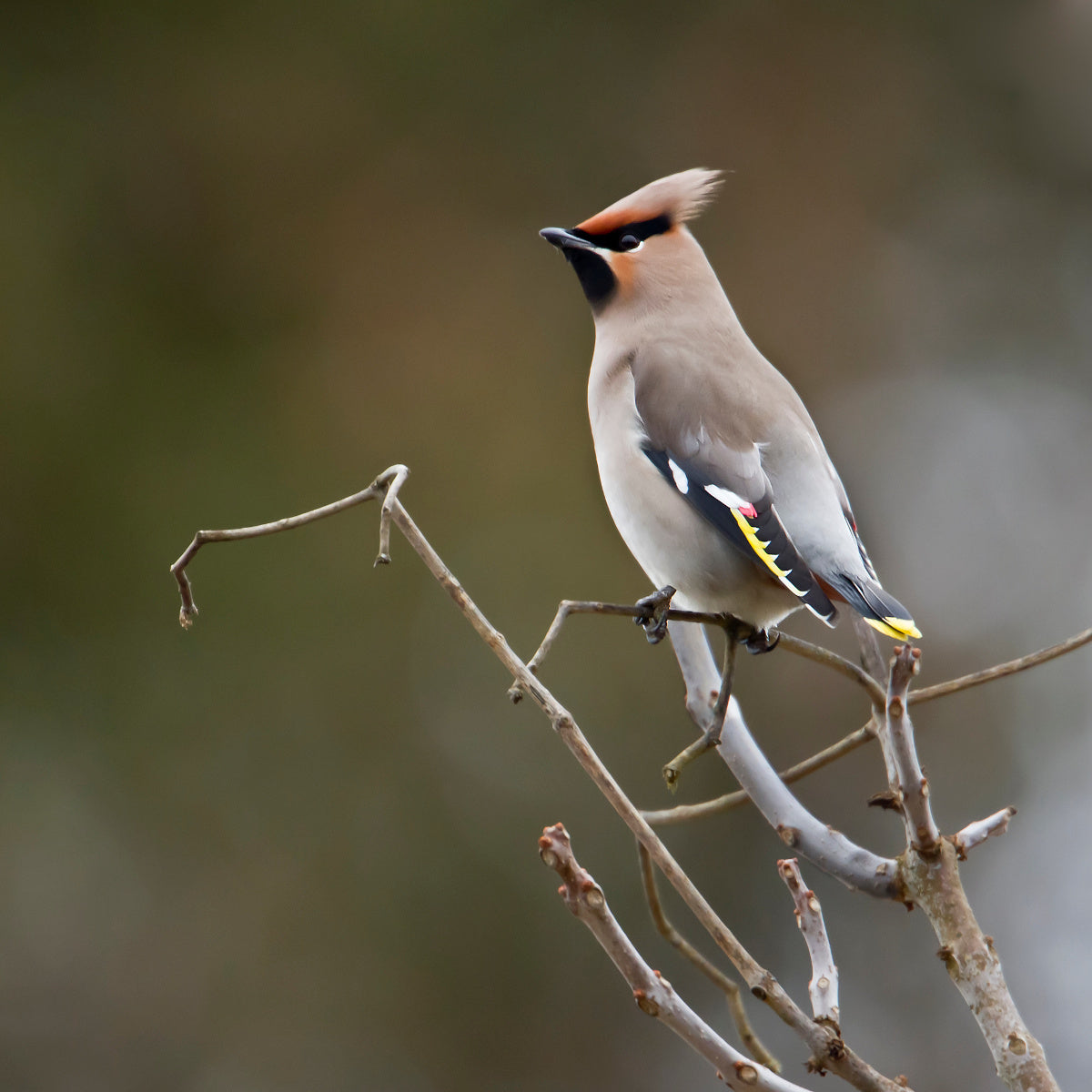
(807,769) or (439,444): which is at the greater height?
(807,769)

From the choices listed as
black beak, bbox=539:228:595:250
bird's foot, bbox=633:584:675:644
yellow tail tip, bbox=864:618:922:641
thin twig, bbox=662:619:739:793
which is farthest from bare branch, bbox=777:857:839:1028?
black beak, bbox=539:228:595:250

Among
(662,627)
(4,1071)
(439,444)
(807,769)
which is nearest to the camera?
(807,769)

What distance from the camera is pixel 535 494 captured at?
220 inches

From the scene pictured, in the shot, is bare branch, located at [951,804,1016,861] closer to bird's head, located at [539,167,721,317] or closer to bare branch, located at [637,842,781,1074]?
bare branch, located at [637,842,781,1074]

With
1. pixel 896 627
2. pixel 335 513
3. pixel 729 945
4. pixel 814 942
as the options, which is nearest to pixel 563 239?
pixel 896 627

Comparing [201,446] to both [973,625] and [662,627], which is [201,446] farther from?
[662,627]

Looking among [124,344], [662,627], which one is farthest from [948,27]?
[662,627]

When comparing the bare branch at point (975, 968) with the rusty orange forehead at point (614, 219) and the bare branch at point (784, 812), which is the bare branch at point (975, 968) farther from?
the rusty orange forehead at point (614, 219)

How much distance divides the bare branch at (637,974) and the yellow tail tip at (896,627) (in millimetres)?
763

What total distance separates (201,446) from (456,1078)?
8.62ft

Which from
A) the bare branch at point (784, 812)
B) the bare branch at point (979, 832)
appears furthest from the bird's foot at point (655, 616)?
the bare branch at point (979, 832)

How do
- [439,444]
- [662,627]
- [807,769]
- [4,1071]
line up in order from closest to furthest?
[807,769] < [662,627] < [4,1071] < [439,444]

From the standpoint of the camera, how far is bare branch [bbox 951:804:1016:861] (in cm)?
110

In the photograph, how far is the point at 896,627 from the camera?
1686 mm
